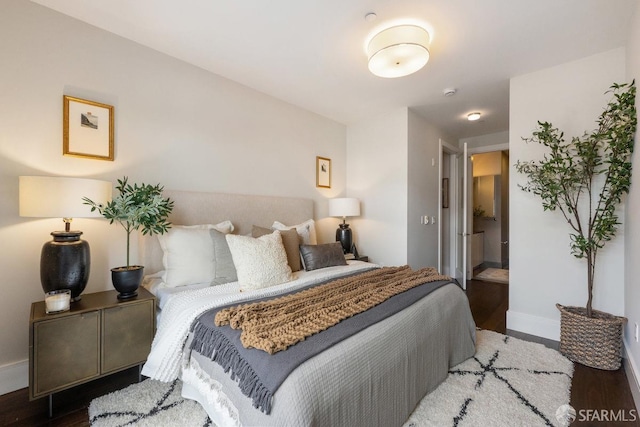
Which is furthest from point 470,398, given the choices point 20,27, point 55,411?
point 20,27

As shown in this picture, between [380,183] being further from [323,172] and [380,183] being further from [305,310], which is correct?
[305,310]

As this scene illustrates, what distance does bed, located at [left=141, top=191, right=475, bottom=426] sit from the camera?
1.03 m

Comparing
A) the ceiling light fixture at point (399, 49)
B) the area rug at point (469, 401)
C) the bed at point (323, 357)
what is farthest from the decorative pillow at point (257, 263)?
the ceiling light fixture at point (399, 49)

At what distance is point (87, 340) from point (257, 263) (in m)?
1.06

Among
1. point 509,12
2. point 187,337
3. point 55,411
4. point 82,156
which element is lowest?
point 55,411

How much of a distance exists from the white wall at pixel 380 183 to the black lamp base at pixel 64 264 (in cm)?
314

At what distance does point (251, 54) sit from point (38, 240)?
6.92 feet

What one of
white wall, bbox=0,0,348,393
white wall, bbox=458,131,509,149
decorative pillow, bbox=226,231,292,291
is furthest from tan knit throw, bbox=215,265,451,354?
white wall, bbox=458,131,509,149

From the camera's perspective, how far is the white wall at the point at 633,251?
5.74 ft

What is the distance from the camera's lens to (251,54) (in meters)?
2.39

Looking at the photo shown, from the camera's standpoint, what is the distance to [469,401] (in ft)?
5.39

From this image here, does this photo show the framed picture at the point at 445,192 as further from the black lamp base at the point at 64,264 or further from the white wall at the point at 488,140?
the black lamp base at the point at 64,264

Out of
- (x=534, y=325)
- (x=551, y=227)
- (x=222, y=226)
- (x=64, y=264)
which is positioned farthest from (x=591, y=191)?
(x=64, y=264)

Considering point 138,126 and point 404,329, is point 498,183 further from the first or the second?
point 138,126
